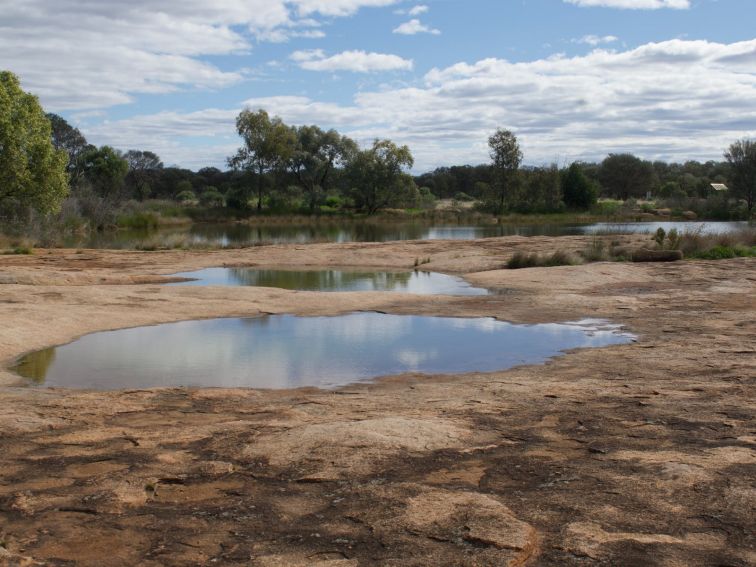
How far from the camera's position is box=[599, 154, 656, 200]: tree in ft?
291

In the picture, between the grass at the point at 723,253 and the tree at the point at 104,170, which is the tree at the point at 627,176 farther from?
the grass at the point at 723,253

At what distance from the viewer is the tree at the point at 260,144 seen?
65.4m

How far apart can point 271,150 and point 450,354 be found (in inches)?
2220

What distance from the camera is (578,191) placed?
66312mm

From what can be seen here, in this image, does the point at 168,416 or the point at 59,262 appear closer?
the point at 168,416

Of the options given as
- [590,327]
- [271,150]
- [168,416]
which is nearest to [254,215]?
[271,150]

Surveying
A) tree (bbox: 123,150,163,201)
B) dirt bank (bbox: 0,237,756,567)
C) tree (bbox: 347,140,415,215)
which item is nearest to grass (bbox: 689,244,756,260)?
dirt bank (bbox: 0,237,756,567)

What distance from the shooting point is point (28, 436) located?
6.69m

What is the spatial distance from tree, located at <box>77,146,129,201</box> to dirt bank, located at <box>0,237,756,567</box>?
1990 inches

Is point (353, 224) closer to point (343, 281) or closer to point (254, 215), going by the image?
point (254, 215)

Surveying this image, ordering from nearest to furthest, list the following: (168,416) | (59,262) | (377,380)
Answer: (168,416)
(377,380)
(59,262)

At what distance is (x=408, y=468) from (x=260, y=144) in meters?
62.0

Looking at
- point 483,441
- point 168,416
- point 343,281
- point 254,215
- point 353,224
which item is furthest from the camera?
point 254,215

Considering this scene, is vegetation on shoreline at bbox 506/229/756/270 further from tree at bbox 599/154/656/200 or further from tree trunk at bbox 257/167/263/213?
tree at bbox 599/154/656/200
